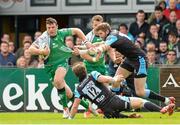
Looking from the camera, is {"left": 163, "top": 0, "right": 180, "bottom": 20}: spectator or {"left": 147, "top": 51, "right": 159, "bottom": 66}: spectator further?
{"left": 163, "top": 0, "right": 180, "bottom": 20}: spectator

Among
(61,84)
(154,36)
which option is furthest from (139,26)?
(61,84)

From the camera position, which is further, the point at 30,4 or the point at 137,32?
the point at 30,4

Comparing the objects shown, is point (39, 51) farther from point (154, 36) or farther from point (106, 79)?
point (154, 36)

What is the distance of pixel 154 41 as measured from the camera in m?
25.4

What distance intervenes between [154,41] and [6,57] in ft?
14.0

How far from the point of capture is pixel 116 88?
20.9 meters

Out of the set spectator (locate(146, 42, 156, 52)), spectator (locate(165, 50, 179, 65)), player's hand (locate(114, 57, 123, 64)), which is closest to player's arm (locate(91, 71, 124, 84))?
player's hand (locate(114, 57, 123, 64))

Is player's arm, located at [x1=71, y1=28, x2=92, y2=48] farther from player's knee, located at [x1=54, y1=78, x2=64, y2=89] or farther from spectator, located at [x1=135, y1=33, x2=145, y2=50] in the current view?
spectator, located at [x1=135, y1=33, x2=145, y2=50]

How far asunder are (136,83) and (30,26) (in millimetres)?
12039

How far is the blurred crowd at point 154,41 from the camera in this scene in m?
24.6

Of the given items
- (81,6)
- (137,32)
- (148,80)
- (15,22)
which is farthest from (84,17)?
(148,80)

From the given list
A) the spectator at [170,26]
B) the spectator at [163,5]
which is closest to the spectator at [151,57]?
the spectator at [170,26]

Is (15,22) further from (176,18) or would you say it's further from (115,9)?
(176,18)

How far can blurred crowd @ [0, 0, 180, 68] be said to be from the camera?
24564 millimetres
